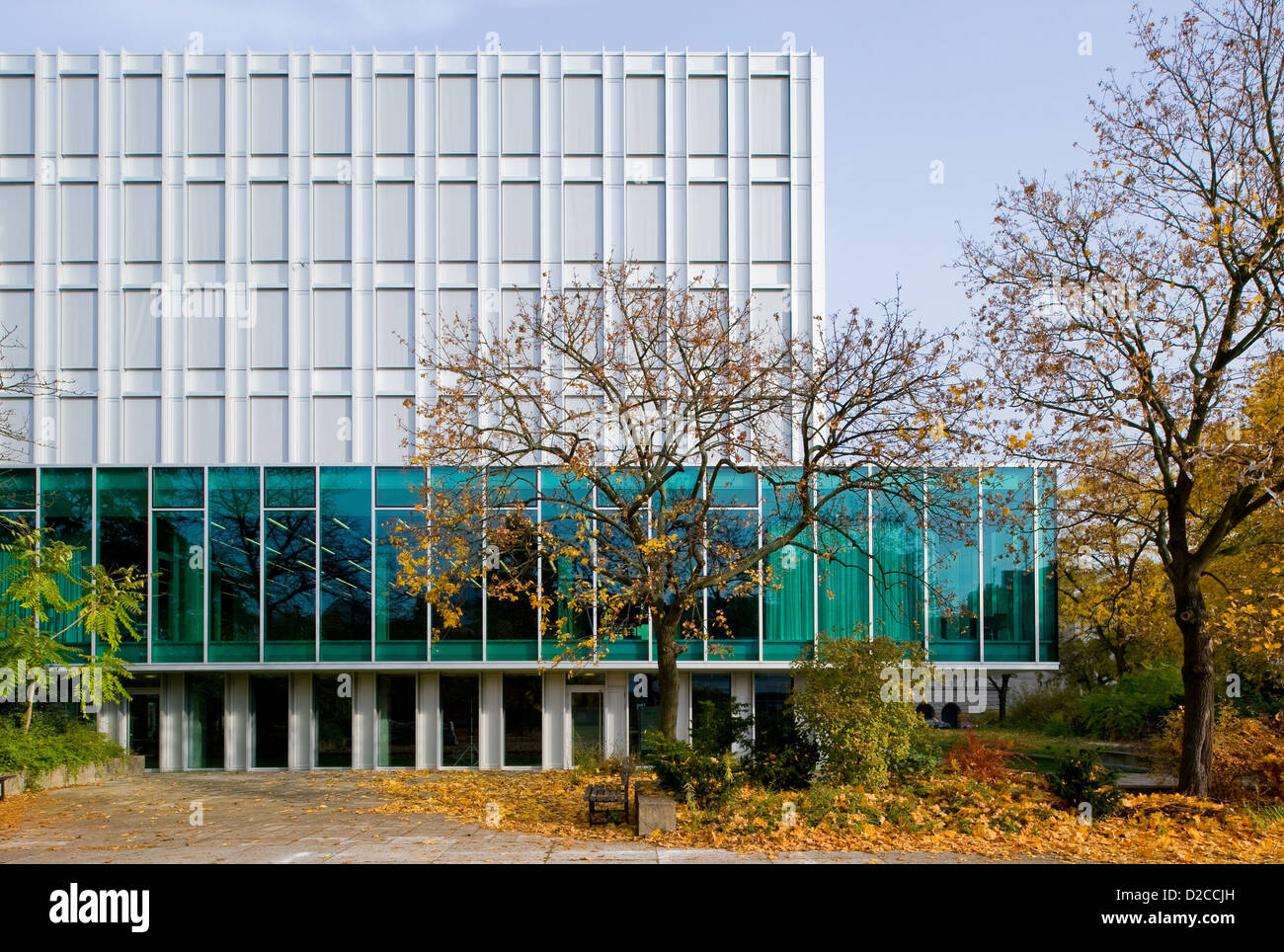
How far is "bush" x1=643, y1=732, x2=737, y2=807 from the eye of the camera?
50.9 feet

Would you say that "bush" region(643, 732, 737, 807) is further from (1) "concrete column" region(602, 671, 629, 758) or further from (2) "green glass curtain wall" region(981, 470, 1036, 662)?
(2) "green glass curtain wall" region(981, 470, 1036, 662)

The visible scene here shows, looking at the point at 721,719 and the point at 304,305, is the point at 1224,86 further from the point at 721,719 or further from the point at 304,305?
the point at 304,305

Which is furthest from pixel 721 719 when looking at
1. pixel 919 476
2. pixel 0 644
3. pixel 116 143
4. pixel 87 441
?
pixel 116 143

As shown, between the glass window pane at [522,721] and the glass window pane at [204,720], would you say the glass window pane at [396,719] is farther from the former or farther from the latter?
the glass window pane at [204,720]

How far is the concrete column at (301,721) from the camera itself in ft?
94.4

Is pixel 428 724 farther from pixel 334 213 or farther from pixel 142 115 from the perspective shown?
pixel 142 115

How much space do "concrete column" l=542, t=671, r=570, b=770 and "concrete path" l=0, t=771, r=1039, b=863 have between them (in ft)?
23.5

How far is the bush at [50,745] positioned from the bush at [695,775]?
13330 millimetres

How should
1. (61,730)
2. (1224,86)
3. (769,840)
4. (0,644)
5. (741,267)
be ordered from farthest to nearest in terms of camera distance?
(741,267), (61,730), (0,644), (1224,86), (769,840)

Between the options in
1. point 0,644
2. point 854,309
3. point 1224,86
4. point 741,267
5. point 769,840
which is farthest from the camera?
point 741,267

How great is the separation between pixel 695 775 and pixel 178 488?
59.6ft

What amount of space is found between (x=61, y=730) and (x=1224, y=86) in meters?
25.0

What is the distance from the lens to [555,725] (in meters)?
29.0

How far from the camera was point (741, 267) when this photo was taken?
36.2 metres
